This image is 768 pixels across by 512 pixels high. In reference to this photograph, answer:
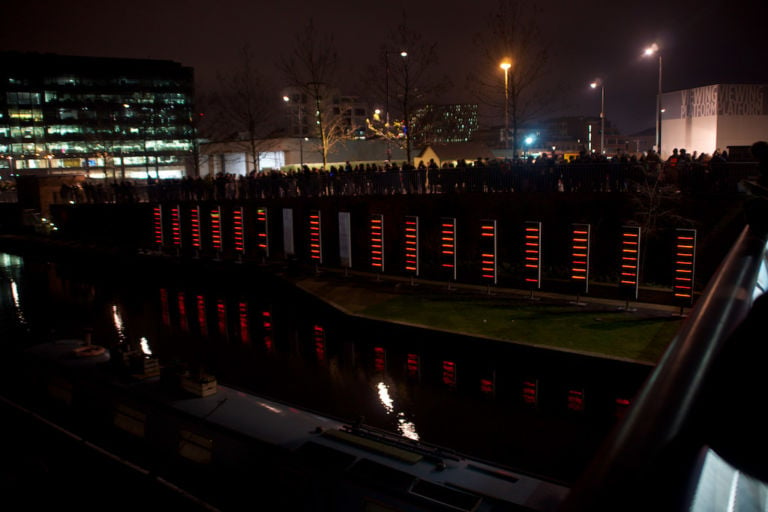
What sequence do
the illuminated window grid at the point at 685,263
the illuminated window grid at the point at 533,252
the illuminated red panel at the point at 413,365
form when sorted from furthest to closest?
the illuminated window grid at the point at 533,252, the illuminated window grid at the point at 685,263, the illuminated red panel at the point at 413,365

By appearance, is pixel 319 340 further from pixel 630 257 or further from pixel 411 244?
pixel 630 257

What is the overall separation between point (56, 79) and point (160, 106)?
71.5ft

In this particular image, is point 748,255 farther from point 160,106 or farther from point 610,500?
point 160,106

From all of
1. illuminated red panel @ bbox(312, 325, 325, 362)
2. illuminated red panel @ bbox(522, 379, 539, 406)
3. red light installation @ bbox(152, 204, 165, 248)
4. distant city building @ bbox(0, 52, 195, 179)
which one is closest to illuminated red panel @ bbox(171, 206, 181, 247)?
red light installation @ bbox(152, 204, 165, 248)

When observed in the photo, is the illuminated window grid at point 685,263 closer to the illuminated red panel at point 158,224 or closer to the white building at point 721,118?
the white building at point 721,118

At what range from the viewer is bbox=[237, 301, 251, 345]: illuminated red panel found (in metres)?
27.1

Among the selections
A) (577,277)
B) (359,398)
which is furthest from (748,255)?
(577,277)

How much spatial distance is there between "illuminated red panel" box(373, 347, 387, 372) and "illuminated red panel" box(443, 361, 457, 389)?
214 cm

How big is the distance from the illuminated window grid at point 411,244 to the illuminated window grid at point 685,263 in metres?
11.4

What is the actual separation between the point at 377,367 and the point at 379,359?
873mm

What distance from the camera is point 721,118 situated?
4631 centimetres

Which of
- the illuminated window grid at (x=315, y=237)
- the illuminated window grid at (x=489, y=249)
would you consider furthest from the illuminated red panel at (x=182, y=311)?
the illuminated window grid at (x=489, y=249)

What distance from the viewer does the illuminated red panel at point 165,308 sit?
3134 centimetres

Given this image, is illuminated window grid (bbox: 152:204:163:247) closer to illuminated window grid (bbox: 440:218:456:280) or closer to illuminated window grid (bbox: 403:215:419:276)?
illuminated window grid (bbox: 403:215:419:276)
